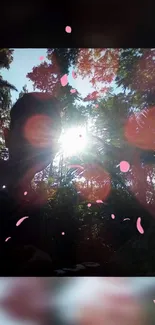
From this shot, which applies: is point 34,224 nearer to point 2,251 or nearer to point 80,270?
point 2,251

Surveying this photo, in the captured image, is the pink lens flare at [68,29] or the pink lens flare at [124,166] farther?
the pink lens flare at [124,166]

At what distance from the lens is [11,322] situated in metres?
1.61

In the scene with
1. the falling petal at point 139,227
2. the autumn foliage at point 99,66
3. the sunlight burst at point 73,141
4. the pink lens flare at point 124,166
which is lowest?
the falling petal at point 139,227

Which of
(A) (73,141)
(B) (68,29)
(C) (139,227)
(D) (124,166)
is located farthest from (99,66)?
(C) (139,227)

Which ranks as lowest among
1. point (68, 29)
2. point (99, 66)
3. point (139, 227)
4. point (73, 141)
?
point (139, 227)

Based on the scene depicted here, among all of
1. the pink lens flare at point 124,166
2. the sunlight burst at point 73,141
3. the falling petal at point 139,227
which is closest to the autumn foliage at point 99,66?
the sunlight burst at point 73,141

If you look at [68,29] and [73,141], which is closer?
[68,29]

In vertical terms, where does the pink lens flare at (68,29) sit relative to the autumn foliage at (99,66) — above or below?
above

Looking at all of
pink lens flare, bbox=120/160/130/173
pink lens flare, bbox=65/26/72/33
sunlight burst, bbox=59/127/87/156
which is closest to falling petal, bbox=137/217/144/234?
pink lens flare, bbox=120/160/130/173

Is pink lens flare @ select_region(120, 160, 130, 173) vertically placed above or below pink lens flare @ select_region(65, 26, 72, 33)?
below

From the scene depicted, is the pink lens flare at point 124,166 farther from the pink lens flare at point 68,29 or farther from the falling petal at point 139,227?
the pink lens flare at point 68,29

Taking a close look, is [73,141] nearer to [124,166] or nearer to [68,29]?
[124,166]

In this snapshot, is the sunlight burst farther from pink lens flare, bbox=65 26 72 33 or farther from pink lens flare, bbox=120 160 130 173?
pink lens flare, bbox=65 26 72 33

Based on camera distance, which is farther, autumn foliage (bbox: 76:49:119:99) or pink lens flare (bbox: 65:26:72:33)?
autumn foliage (bbox: 76:49:119:99)
